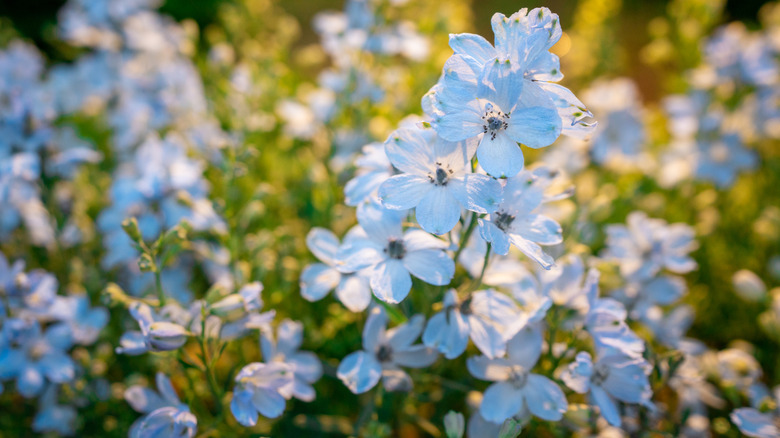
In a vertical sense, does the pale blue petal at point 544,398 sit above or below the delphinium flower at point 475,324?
below

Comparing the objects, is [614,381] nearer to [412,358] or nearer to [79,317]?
[412,358]

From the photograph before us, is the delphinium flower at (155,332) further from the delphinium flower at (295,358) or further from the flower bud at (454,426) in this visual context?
the flower bud at (454,426)

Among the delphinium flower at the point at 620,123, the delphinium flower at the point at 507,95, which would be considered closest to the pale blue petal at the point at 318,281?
the delphinium flower at the point at 507,95

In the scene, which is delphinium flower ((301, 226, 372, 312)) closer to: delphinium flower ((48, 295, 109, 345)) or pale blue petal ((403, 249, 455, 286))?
pale blue petal ((403, 249, 455, 286))

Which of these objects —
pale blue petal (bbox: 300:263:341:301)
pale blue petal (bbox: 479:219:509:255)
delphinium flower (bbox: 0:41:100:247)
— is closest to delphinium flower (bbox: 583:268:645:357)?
pale blue petal (bbox: 479:219:509:255)

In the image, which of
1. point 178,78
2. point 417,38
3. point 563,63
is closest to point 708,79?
point 563,63

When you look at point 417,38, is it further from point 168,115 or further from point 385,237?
point 385,237
